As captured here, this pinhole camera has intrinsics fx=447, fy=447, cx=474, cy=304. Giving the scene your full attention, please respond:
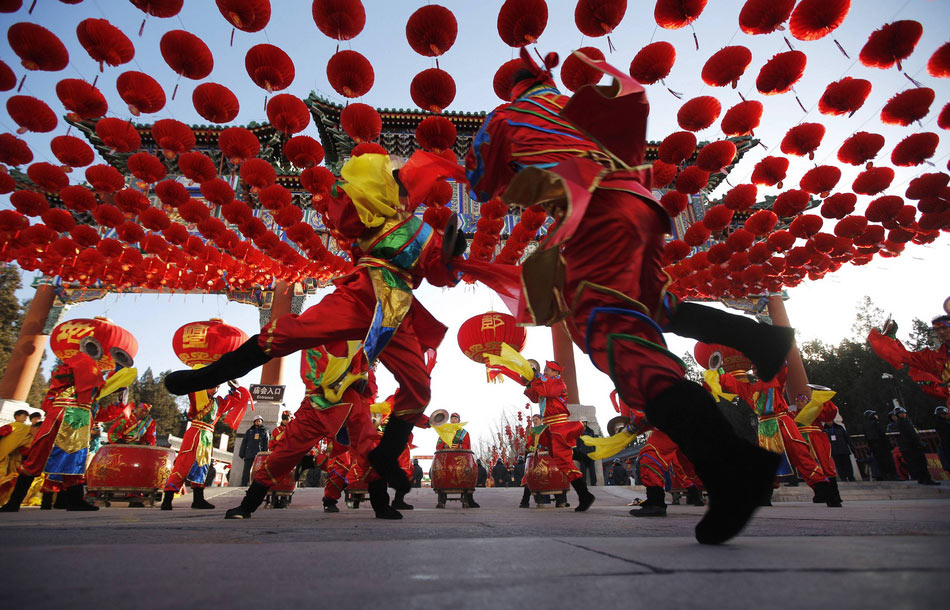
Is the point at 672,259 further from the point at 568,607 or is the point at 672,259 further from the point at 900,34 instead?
the point at 568,607

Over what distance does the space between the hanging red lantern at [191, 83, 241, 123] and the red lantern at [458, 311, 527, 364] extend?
4.64 metres

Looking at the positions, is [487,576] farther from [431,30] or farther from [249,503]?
[431,30]

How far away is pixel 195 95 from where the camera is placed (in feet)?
12.9

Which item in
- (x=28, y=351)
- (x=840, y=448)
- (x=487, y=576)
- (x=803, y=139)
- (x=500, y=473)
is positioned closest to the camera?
(x=487, y=576)

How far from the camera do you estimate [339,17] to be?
3408mm

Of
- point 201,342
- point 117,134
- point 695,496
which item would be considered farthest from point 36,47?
point 695,496

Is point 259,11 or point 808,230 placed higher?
point 259,11

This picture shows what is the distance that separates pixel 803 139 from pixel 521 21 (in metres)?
2.99

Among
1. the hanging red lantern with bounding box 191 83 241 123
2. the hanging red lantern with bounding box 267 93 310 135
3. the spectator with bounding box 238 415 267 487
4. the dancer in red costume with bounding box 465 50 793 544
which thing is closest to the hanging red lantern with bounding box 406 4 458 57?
the hanging red lantern with bounding box 267 93 310 135

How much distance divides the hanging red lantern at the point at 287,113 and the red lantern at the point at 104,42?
1.06 m

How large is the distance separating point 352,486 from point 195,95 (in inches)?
153

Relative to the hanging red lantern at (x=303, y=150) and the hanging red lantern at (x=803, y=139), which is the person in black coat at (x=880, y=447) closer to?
the hanging red lantern at (x=803, y=139)

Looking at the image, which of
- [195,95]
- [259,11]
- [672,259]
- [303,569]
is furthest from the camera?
[672,259]

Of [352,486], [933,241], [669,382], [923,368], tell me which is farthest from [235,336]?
[933,241]
